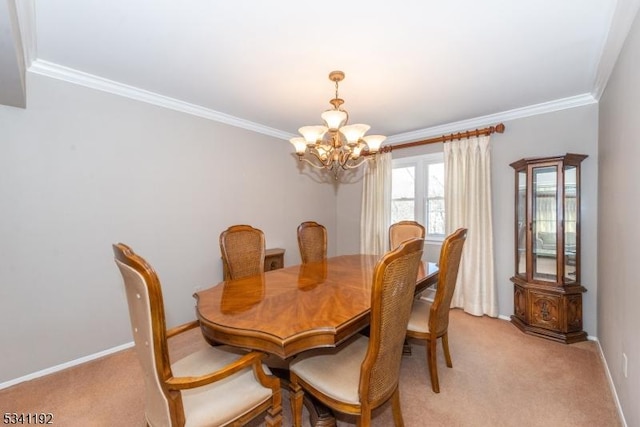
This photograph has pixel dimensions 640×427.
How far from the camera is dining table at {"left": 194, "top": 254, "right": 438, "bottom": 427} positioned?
51.4 inches

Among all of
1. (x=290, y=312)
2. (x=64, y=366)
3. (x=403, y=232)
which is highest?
(x=403, y=232)

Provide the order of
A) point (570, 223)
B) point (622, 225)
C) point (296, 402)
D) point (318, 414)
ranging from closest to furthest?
point (296, 402)
point (318, 414)
point (622, 225)
point (570, 223)

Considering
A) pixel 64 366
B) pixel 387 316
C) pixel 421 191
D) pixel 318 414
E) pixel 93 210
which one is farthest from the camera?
pixel 421 191

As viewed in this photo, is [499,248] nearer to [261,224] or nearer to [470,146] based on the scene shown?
[470,146]

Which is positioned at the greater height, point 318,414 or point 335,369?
point 335,369

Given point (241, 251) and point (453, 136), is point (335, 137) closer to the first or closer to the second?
point (241, 251)

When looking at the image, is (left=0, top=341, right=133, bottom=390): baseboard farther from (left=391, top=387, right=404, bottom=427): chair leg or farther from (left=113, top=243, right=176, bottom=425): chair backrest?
(left=391, top=387, right=404, bottom=427): chair leg

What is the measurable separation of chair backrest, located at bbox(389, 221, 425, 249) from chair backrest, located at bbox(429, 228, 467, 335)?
1.07 metres

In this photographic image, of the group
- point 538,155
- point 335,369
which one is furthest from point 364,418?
point 538,155

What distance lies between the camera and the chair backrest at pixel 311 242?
10.1ft

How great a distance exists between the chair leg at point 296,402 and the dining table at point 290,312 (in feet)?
0.66

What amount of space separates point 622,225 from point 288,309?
2.19 metres

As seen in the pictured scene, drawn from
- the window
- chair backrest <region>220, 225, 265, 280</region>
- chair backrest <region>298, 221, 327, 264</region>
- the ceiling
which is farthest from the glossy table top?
the window

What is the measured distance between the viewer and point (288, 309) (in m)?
1.58
